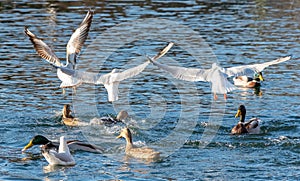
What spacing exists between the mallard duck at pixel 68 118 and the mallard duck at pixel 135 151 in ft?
5.72

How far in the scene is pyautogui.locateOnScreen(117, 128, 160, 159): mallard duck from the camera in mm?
12961

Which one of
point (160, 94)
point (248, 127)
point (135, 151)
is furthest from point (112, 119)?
point (248, 127)

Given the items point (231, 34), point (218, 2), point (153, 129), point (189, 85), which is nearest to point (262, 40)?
point (231, 34)

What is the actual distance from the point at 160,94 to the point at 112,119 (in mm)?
2564

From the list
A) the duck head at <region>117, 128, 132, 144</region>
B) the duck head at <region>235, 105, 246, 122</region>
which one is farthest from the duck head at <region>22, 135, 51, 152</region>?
the duck head at <region>235, 105, 246, 122</region>

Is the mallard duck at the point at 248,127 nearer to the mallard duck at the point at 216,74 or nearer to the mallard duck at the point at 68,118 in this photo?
the mallard duck at the point at 216,74

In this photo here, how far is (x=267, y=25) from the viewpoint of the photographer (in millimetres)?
26469

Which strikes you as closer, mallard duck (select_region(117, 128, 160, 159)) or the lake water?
the lake water

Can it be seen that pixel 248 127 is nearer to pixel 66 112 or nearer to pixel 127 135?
pixel 127 135

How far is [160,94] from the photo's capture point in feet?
58.9

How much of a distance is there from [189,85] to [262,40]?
18.7 ft

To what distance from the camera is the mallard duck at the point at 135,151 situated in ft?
42.5

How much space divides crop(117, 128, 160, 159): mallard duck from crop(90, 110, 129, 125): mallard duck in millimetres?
1402

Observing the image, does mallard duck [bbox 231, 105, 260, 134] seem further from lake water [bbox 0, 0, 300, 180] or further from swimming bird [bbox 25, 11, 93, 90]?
swimming bird [bbox 25, 11, 93, 90]
